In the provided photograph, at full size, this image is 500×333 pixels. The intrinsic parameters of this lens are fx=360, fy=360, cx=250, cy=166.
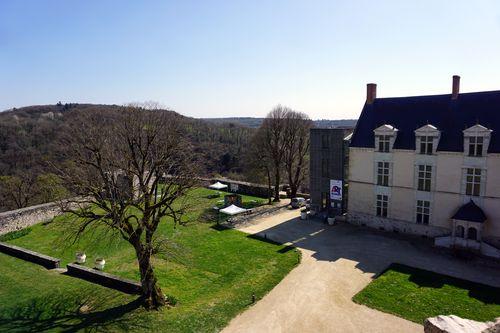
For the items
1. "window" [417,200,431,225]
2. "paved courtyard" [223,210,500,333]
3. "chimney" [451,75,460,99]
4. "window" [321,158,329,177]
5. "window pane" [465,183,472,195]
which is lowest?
"paved courtyard" [223,210,500,333]

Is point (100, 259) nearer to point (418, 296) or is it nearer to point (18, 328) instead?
point (18, 328)

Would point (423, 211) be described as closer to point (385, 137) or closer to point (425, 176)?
point (425, 176)

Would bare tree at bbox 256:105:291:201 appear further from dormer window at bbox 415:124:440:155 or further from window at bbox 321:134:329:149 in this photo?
dormer window at bbox 415:124:440:155

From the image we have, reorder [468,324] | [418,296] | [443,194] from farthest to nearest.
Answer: [443,194]
[418,296]
[468,324]

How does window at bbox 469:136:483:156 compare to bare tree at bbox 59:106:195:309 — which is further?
window at bbox 469:136:483:156

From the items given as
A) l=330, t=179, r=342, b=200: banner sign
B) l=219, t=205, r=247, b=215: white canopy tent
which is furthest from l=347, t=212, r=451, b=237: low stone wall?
l=219, t=205, r=247, b=215: white canopy tent

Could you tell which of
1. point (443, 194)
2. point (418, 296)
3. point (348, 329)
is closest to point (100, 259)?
point (348, 329)
